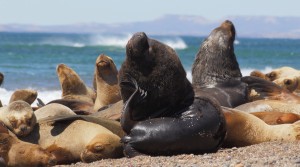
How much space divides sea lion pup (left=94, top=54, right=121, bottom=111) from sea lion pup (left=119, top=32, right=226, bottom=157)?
3.27m

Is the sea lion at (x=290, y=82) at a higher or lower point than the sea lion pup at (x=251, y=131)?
lower

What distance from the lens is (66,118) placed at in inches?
321

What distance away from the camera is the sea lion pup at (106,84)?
1115 cm

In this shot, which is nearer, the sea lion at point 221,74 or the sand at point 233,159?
the sand at point 233,159

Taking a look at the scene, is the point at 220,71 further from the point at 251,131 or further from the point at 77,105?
the point at 251,131

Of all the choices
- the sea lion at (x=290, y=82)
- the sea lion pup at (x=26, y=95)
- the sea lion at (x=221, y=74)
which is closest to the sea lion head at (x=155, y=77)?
the sea lion at (x=221, y=74)

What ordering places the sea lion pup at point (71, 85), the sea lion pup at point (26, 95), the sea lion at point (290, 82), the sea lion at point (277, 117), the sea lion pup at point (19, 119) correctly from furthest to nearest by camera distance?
the sea lion at point (290, 82)
the sea lion pup at point (71, 85)
the sea lion pup at point (26, 95)
the sea lion at point (277, 117)
the sea lion pup at point (19, 119)

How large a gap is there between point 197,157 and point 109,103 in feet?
13.1

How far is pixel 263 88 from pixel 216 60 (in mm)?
803

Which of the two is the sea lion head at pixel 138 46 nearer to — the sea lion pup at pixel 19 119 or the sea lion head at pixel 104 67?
the sea lion pup at pixel 19 119

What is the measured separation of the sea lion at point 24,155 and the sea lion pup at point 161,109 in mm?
786

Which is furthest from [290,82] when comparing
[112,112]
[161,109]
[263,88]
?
[161,109]

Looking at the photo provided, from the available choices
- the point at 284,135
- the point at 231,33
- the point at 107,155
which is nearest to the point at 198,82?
the point at 231,33

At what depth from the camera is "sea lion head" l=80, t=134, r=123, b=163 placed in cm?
760
